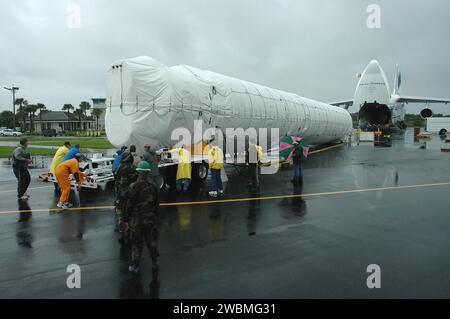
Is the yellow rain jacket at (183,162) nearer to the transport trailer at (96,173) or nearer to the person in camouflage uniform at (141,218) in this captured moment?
the transport trailer at (96,173)

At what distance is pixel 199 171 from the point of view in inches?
447

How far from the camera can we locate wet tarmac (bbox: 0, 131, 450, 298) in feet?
13.8

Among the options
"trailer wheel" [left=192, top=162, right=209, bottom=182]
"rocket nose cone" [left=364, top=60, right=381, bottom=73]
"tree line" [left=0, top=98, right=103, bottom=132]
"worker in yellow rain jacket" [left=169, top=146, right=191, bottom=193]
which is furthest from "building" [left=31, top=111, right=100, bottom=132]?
"worker in yellow rain jacket" [left=169, top=146, right=191, bottom=193]

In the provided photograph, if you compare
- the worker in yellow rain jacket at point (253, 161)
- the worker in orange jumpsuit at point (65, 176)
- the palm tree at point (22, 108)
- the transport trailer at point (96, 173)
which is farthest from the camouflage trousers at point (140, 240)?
the palm tree at point (22, 108)

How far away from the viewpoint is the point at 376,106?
34844 millimetres

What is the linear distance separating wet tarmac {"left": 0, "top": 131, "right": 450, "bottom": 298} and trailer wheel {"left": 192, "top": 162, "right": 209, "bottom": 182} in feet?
4.61

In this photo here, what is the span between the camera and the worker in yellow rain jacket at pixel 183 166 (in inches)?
391

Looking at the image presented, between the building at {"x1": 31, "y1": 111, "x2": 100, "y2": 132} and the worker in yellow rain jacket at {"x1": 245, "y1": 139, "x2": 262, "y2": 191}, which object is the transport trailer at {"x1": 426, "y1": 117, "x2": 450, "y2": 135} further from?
the building at {"x1": 31, "y1": 111, "x2": 100, "y2": 132}

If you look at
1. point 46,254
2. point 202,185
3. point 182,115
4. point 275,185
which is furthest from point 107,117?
point 275,185

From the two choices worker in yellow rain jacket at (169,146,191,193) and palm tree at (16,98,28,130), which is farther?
palm tree at (16,98,28,130)

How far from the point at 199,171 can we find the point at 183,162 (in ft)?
4.79

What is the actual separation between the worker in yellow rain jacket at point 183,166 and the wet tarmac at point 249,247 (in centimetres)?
59

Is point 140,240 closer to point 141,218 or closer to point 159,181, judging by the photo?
point 141,218
